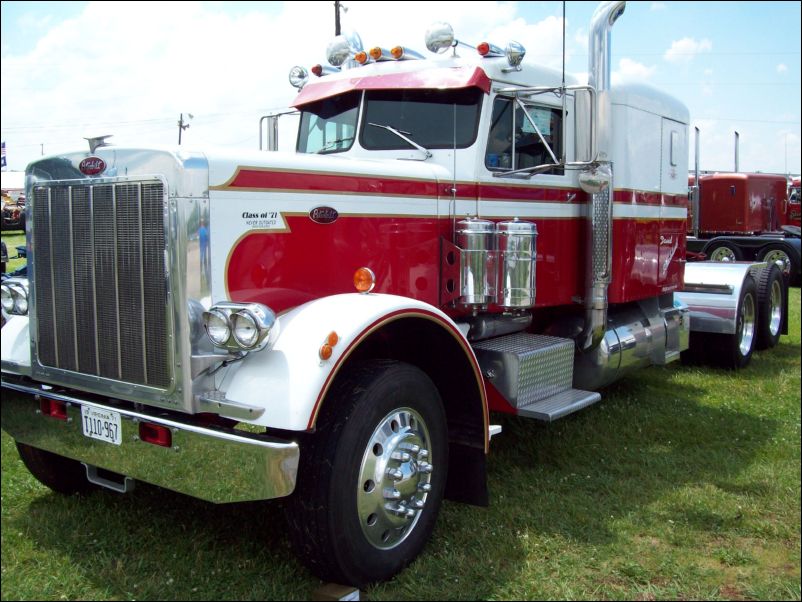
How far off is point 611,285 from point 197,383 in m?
3.79

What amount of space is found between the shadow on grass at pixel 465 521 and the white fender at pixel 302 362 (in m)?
0.95

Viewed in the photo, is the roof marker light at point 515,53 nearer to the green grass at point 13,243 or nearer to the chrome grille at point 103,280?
the chrome grille at point 103,280

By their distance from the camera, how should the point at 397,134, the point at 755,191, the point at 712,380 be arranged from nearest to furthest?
the point at 397,134 → the point at 712,380 → the point at 755,191

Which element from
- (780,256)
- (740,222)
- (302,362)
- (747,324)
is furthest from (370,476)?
(780,256)

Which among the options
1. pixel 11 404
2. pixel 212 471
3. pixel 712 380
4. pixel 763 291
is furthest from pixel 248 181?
pixel 763 291

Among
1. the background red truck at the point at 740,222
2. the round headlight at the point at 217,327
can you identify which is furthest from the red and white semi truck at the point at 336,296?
the background red truck at the point at 740,222

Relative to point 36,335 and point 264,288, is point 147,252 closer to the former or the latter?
point 264,288

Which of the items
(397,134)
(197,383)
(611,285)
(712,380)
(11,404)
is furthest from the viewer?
(712,380)

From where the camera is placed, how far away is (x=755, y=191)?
56.0ft

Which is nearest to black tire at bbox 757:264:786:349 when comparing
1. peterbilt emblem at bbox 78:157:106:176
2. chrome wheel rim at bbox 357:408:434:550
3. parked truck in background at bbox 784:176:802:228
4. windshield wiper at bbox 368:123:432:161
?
windshield wiper at bbox 368:123:432:161

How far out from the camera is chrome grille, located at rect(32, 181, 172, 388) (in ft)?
11.9

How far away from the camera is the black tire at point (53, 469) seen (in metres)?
4.70

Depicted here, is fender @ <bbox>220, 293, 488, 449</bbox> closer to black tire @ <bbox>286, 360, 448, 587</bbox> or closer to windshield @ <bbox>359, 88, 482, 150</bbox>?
black tire @ <bbox>286, 360, 448, 587</bbox>

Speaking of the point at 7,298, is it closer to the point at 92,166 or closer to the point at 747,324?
the point at 92,166
